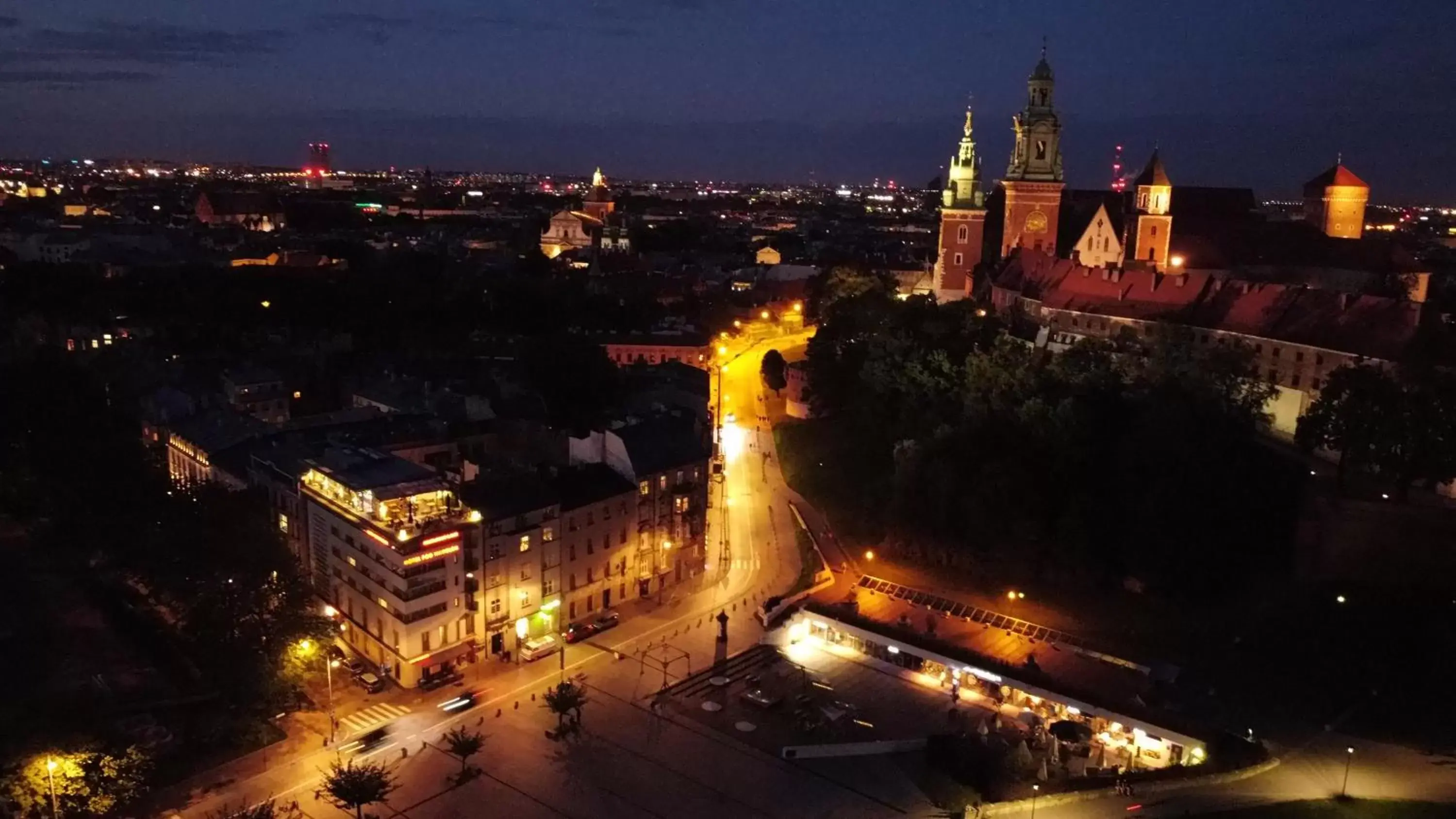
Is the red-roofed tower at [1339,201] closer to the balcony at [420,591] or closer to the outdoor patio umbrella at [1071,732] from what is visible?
the outdoor patio umbrella at [1071,732]

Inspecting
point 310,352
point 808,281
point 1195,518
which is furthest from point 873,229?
point 1195,518

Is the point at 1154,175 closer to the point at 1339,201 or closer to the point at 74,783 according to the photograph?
the point at 1339,201

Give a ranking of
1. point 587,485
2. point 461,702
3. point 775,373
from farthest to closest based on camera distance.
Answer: point 775,373, point 587,485, point 461,702

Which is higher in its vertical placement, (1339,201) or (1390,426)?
(1339,201)

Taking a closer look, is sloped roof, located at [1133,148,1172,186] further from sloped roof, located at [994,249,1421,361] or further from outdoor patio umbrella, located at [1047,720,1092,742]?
outdoor patio umbrella, located at [1047,720,1092,742]

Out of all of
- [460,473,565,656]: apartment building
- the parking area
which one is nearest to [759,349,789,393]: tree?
[460,473,565,656]: apartment building

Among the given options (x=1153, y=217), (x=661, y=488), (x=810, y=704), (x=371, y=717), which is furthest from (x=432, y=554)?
(x=1153, y=217)

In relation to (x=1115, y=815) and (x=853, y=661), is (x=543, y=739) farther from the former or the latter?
(x=1115, y=815)
